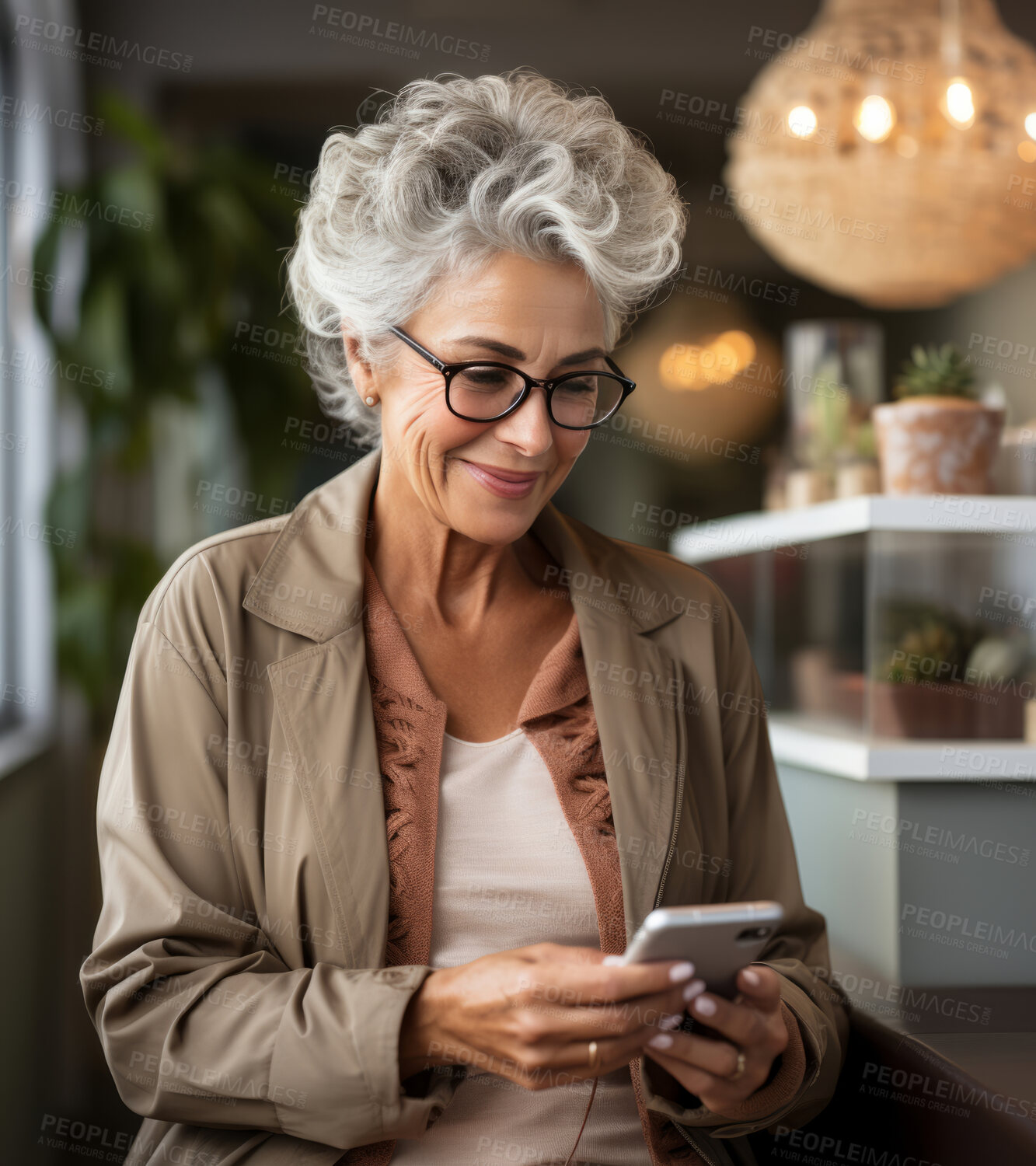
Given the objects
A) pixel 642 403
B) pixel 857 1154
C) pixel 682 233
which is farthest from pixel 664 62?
pixel 857 1154

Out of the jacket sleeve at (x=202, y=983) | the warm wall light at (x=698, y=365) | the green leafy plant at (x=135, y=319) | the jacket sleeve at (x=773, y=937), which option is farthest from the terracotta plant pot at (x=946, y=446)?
the warm wall light at (x=698, y=365)

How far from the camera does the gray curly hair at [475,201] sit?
3.97 ft

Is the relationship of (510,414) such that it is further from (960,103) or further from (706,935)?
(960,103)

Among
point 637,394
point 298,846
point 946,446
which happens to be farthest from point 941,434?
point 637,394

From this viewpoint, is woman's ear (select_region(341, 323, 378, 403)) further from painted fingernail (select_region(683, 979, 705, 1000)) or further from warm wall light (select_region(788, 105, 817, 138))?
warm wall light (select_region(788, 105, 817, 138))

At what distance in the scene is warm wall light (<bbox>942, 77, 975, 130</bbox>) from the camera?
214 cm

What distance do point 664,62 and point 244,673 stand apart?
322 cm

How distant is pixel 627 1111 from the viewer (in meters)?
1.22

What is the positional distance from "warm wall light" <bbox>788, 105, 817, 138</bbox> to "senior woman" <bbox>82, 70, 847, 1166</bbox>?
3.47 feet

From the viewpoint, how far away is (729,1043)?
1089 mm

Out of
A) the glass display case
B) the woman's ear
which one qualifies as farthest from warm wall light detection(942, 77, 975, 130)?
the woman's ear

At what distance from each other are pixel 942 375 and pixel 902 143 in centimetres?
85

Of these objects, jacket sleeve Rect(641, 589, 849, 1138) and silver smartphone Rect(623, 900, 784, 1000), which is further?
jacket sleeve Rect(641, 589, 849, 1138)

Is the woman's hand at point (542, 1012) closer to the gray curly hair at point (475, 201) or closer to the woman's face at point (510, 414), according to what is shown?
the woman's face at point (510, 414)
